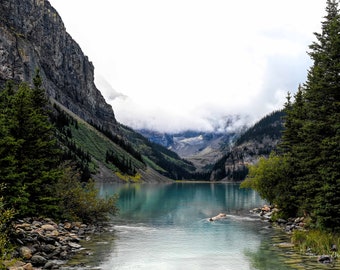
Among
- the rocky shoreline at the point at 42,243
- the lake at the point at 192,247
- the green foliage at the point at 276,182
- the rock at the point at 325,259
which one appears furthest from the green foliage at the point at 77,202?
the rock at the point at 325,259

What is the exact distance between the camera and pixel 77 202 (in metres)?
49.7

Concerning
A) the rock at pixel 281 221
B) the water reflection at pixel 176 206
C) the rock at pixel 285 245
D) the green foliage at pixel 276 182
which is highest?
the green foliage at pixel 276 182

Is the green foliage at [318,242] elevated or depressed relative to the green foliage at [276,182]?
depressed

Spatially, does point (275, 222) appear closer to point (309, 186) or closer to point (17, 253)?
point (309, 186)

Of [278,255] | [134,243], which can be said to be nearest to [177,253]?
[134,243]

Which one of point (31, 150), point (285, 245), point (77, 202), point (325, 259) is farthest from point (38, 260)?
point (285, 245)

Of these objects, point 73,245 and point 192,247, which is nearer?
point 73,245

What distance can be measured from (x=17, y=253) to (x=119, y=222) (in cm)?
3109

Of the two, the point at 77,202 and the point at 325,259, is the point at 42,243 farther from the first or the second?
the point at 325,259

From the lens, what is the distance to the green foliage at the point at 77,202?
4812 cm

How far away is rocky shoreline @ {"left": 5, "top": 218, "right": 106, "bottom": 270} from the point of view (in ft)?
92.8

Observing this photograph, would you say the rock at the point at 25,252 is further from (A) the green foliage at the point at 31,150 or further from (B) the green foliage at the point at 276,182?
(B) the green foliage at the point at 276,182

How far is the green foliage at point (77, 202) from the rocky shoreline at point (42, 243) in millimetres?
5786

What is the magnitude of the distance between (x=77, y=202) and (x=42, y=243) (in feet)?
55.3
